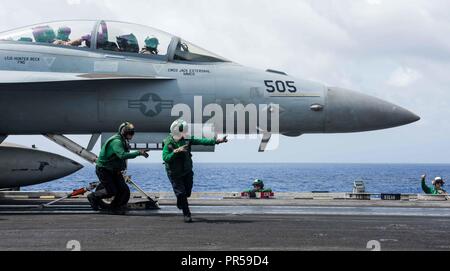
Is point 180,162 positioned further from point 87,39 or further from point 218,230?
point 87,39

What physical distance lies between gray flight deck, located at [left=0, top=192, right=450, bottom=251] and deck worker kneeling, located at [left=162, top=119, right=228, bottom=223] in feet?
1.39

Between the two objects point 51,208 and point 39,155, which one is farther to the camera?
point 39,155

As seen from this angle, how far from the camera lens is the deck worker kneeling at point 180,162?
11523mm

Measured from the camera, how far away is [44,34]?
50.6 feet

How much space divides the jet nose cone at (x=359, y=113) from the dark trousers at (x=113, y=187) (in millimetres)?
4967

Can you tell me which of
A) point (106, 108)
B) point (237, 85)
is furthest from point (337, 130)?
point (106, 108)

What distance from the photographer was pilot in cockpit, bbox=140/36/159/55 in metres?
15.5

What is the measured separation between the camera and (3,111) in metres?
15.2

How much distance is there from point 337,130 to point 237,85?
256cm

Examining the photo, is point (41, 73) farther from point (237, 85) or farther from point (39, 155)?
point (237, 85)

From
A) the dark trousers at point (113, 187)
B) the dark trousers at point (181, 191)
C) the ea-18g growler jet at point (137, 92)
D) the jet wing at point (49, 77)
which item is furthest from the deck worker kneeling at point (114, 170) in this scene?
the jet wing at point (49, 77)

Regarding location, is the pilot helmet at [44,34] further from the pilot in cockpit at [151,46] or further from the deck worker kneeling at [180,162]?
the deck worker kneeling at [180,162]
